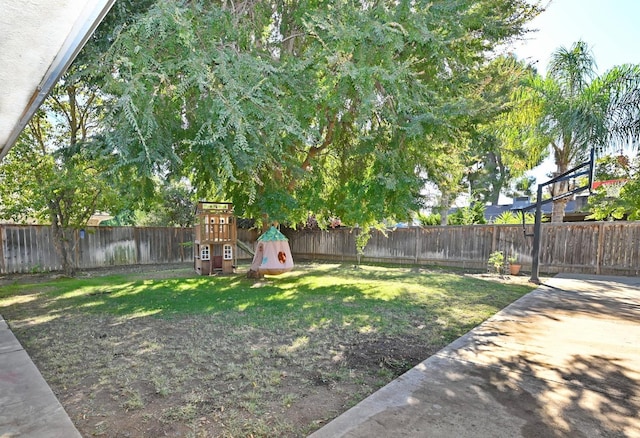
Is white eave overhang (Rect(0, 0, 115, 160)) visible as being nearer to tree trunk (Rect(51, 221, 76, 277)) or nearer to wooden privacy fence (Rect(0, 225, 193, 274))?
tree trunk (Rect(51, 221, 76, 277))

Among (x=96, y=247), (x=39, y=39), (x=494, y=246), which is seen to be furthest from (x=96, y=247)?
(x=494, y=246)

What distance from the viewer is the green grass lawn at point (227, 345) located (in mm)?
2287

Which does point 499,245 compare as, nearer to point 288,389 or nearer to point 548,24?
point 548,24

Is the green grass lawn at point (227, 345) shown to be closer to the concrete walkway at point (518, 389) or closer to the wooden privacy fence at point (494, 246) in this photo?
the concrete walkway at point (518, 389)

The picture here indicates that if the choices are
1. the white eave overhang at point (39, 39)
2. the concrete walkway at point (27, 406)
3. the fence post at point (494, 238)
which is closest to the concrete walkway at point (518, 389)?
the concrete walkway at point (27, 406)

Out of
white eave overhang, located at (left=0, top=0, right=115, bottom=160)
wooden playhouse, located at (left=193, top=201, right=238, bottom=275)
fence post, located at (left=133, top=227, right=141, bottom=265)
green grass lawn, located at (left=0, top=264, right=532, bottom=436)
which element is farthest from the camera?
fence post, located at (left=133, top=227, right=141, bottom=265)

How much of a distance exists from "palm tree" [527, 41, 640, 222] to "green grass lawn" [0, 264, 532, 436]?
6.03 metres

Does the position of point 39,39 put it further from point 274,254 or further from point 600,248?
point 600,248

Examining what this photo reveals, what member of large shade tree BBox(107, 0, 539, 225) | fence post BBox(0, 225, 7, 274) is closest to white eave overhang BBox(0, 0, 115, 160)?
large shade tree BBox(107, 0, 539, 225)

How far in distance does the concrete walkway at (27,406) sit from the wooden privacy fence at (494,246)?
1147cm

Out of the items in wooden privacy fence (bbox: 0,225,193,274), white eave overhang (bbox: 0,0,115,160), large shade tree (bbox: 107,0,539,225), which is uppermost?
large shade tree (bbox: 107,0,539,225)

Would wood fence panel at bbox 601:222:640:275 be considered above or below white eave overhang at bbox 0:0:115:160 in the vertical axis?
below

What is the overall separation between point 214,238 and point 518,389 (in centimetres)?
828

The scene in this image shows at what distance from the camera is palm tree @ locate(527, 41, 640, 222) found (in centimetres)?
931
